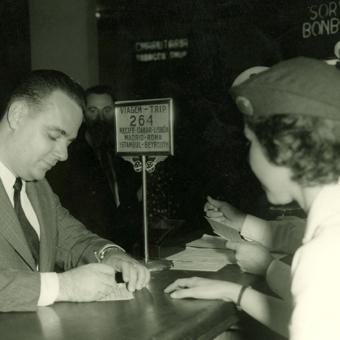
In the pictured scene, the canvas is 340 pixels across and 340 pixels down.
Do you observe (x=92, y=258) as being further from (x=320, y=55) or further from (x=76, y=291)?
(x=320, y=55)

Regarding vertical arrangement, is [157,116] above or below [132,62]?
below

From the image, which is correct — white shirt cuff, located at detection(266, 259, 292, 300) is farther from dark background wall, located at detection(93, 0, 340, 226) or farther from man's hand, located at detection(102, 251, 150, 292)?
dark background wall, located at detection(93, 0, 340, 226)

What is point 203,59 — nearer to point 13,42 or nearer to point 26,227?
point 13,42

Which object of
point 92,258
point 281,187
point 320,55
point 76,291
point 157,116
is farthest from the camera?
point 320,55

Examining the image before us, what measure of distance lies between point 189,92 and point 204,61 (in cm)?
31

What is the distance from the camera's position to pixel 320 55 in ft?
11.3

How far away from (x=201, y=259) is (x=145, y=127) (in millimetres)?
642

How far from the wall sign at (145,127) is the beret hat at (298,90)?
84cm

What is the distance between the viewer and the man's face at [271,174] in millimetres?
1205

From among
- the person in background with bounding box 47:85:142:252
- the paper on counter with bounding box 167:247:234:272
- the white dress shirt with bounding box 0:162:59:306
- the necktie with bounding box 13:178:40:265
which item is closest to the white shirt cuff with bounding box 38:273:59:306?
the white dress shirt with bounding box 0:162:59:306

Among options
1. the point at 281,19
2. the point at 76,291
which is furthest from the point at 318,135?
the point at 281,19

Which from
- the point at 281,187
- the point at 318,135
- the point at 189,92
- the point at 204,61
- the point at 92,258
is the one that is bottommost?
the point at 92,258

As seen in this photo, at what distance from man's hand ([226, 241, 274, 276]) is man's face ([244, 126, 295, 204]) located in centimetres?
54

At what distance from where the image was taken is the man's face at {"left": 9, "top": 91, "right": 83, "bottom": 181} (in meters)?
Answer: 1.69
